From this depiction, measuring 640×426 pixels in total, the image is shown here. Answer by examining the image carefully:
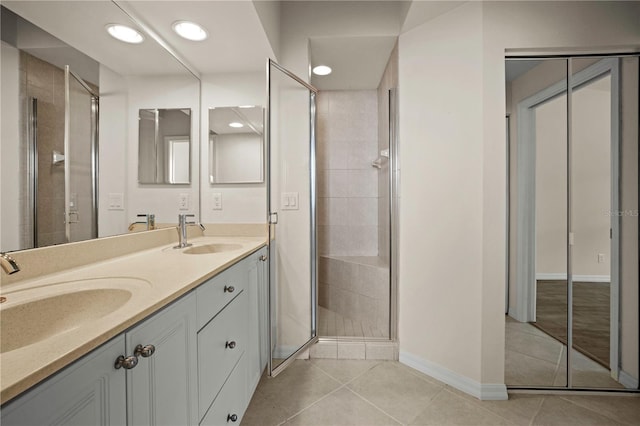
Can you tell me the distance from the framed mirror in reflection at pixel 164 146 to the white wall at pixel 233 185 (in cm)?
16

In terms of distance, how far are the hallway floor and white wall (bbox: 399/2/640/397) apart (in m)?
0.14

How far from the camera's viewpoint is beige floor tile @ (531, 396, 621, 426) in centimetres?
147

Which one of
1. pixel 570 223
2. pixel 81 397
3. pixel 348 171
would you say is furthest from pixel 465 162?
pixel 81 397

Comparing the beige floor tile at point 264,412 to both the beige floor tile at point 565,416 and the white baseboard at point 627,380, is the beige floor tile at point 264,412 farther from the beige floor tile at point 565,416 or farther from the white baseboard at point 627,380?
the white baseboard at point 627,380

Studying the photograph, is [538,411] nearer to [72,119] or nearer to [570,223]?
[570,223]

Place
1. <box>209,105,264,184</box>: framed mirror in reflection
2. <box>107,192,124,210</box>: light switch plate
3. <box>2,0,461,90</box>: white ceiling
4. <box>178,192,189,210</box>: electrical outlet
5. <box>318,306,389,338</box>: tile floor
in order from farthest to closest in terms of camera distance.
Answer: <box>318,306,389,338</box>: tile floor < <box>209,105,264,184</box>: framed mirror in reflection < <box>178,192,189,210</box>: electrical outlet < <box>107,192,124,210</box>: light switch plate < <box>2,0,461,90</box>: white ceiling

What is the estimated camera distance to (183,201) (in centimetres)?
202

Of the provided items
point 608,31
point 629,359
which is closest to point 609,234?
point 629,359

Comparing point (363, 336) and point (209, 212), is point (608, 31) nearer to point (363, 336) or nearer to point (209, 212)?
point (363, 336)

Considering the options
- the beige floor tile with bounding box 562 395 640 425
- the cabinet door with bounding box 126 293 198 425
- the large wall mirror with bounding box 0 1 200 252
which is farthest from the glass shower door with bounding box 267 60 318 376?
the beige floor tile with bounding box 562 395 640 425

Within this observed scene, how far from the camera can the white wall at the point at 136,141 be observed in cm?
154

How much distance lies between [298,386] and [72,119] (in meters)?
1.85

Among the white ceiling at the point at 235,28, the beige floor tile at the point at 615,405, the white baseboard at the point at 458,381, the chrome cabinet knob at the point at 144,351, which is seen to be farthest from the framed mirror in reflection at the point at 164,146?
the beige floor tile at the point at 615,405

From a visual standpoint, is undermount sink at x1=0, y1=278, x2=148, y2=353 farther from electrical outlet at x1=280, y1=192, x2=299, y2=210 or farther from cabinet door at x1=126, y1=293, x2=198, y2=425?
electrical outlet at x1=280, y1=192, x2=299, y2=210
